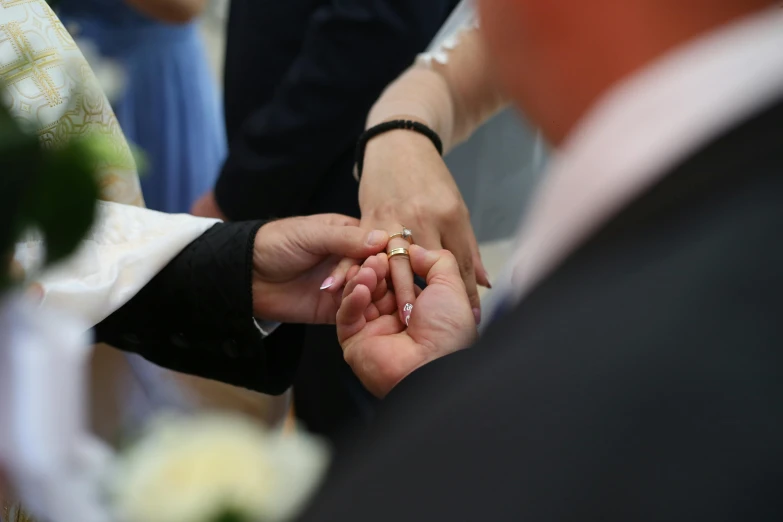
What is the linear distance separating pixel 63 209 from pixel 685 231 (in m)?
0.18

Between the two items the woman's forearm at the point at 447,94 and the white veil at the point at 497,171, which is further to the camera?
the white veil at the point at 497,171

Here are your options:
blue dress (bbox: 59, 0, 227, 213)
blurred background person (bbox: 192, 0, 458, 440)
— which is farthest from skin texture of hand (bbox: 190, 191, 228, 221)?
blue dress (bbox: 59, 0, 227, 213)

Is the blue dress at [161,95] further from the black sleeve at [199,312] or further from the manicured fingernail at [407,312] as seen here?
the manicured fingernail at [407,312]

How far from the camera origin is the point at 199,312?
731mm

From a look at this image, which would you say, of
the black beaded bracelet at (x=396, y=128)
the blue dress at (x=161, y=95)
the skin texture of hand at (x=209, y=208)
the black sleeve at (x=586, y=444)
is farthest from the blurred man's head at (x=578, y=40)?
the blue dress at (x=161, y=95)

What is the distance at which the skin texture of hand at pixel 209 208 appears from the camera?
3.51 ft

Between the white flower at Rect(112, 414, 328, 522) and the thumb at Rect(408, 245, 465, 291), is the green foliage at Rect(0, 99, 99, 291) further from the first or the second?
the thumb at Rect(408, 245, 465, 291)

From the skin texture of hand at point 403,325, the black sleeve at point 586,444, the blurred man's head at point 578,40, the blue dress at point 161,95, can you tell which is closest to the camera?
the black sleeve at point 586,444

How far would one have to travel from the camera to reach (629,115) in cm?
27

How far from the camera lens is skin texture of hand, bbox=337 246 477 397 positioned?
0.63m

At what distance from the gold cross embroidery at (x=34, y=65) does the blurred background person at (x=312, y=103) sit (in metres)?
0.33

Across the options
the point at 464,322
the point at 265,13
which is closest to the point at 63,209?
the point at 464,322

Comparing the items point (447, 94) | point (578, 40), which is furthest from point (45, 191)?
point (447, 94)

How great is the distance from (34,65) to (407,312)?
41 centimetres
